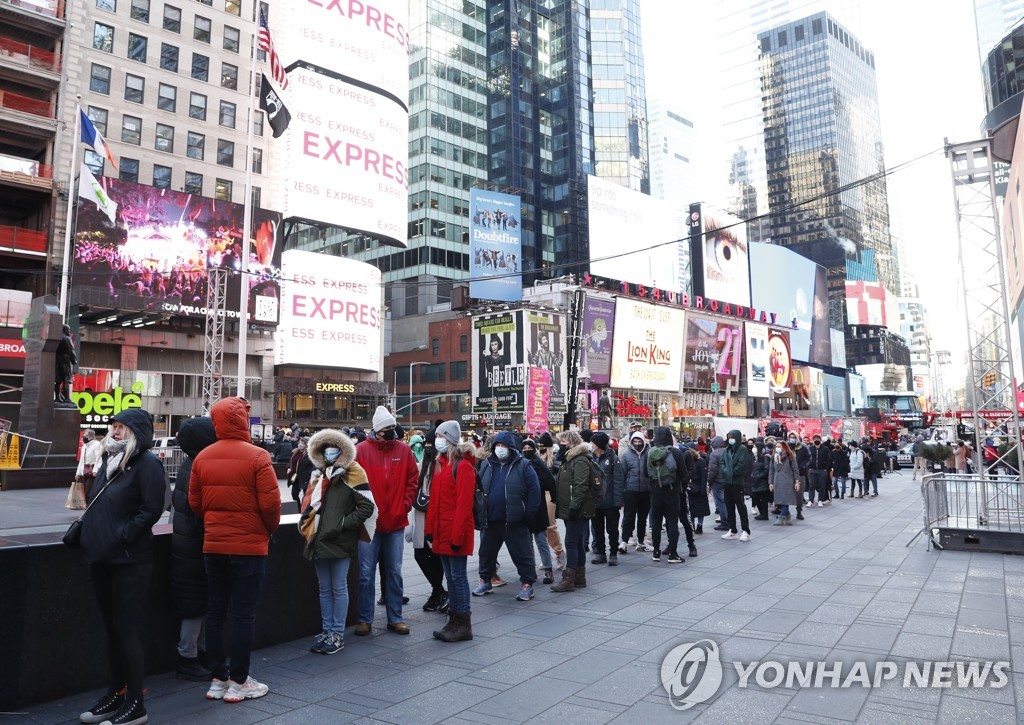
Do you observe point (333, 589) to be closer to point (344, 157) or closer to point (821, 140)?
point (344, 157)

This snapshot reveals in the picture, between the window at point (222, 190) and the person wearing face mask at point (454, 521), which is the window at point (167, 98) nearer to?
the window at point (222, 190)

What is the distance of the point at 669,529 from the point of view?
10633mm

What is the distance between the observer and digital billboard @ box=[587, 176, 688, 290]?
5684cm

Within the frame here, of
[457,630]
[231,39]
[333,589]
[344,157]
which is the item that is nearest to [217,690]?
[333,589]

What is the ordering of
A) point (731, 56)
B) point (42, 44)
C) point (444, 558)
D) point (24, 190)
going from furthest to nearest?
point (731, 56) → point (42, 44) → point (24, 190) → point (444, 558)

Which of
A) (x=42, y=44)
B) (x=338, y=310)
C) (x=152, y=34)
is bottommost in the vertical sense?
(x=338, y=310)

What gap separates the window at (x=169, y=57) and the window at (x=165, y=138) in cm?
368

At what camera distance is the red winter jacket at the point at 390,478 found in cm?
682

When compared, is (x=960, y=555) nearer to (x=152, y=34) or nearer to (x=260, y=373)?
(x=260, y=373)

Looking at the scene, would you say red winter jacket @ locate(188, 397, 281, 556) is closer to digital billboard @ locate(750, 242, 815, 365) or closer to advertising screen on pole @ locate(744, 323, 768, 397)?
advertising screen on pole @ locate(744, 323, 768, 397)

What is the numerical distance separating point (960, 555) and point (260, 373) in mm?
42391

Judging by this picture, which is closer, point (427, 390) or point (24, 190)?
point (24, 190)

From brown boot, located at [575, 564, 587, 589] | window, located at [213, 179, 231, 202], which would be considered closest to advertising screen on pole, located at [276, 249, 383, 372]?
window, located at [213, 179, 231, 202]

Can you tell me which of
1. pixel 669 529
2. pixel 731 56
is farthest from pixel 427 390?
pixel 731 56
